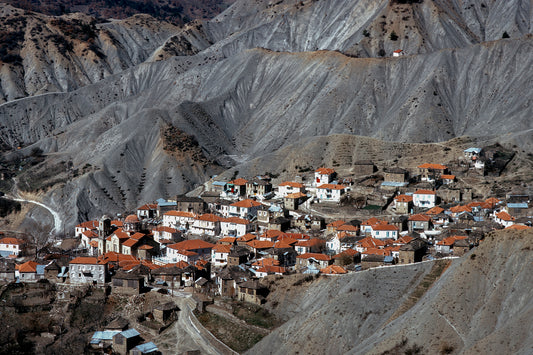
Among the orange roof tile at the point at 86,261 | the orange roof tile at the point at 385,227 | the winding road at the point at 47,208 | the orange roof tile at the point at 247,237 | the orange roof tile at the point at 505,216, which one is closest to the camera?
the orange roof tile at the point at 86,261

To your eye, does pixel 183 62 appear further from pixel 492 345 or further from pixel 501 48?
pixel 492 345

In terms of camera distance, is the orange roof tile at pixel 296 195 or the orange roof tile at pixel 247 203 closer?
the orange roof tile at pixel 247 203

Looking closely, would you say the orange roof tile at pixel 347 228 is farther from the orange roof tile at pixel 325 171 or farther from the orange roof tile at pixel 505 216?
the orange roof tile at pixel 325 171

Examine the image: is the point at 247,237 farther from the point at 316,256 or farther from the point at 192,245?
the point at 316,256

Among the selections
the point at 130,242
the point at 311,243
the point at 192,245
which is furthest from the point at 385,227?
the point at 130,242

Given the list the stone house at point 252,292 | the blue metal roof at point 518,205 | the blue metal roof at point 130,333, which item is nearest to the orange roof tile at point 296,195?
the blue metal roof at point 518,205

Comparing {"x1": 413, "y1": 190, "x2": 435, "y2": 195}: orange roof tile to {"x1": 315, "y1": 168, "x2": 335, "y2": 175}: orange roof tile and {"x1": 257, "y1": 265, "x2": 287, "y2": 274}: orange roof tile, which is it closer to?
{"x1": 315, "y1": 168, "x2": 335, "y2": 175}: orange roof tile
